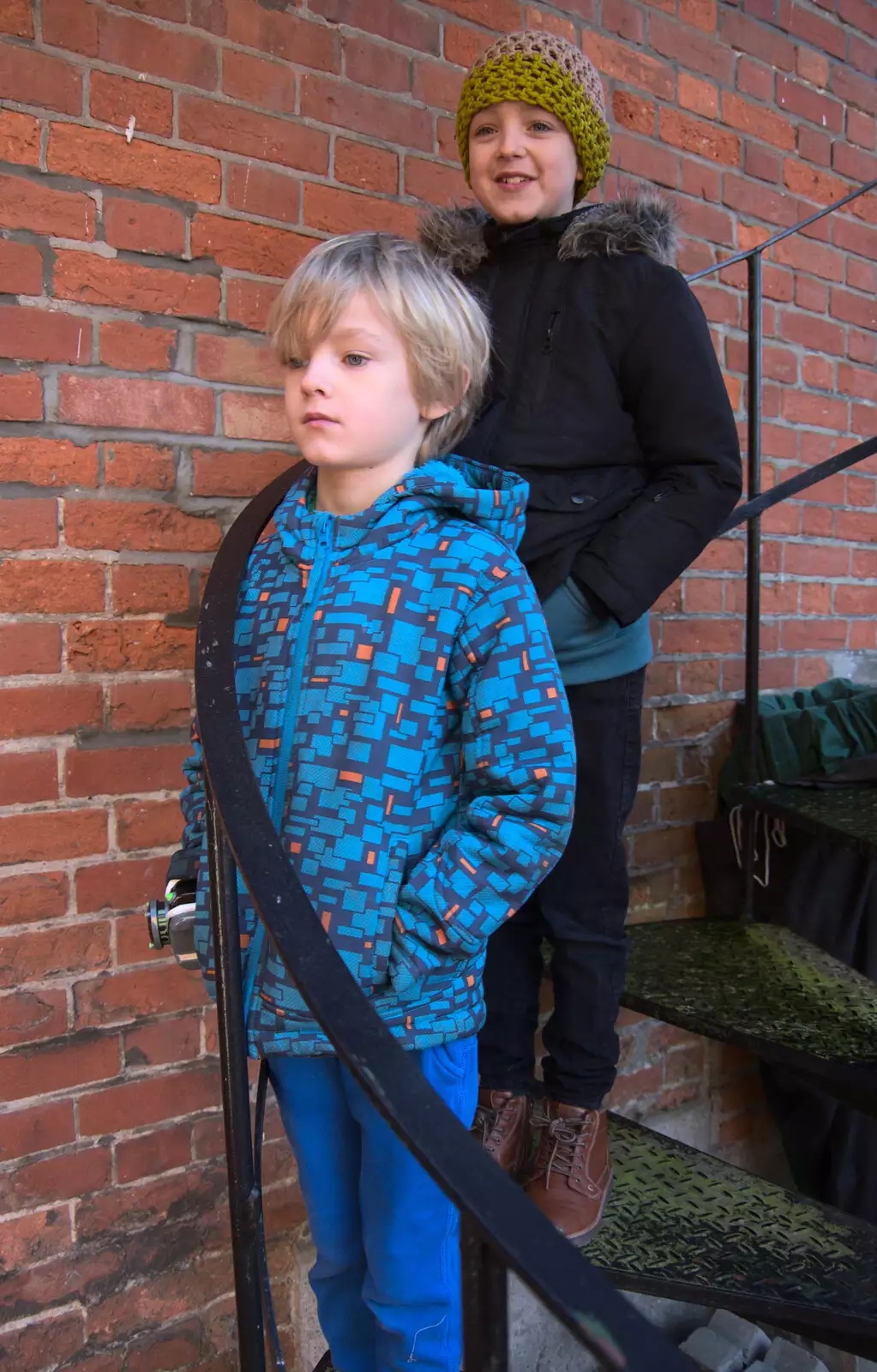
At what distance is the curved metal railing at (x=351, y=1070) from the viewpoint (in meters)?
0.62

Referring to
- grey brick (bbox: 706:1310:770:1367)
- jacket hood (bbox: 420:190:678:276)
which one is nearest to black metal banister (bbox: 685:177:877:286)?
jacket hood (bbox: 420:190:678:276)

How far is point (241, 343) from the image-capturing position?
1732 mm

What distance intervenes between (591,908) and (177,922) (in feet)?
1.95

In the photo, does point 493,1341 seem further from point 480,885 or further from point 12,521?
point 12,521

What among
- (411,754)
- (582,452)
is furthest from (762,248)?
(411,754)

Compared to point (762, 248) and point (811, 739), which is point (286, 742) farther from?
point (762, 248)

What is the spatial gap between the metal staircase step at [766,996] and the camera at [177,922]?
88 cm

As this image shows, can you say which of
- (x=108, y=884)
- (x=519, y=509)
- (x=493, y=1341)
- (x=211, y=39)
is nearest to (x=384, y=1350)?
(x=493, y=1341)

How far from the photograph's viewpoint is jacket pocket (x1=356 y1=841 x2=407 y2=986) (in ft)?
3.49

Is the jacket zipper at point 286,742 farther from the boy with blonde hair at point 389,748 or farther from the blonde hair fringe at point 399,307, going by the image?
the blonde hair fringe at point 399,307

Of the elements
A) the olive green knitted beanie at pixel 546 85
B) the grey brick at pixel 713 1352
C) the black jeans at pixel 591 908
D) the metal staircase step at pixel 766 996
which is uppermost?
the olive green knitted beanie at pixel 546 85

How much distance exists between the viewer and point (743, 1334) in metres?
2.41

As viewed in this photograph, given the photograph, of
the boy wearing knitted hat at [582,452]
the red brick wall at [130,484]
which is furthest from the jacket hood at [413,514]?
the red brick wall at [130,484]

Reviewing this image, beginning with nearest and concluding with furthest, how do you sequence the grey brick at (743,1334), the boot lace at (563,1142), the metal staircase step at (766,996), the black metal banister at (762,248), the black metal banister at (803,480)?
the boot lace at (563,1142) → the metal staircase step at (766,996) → the black metal banister at (803,480) → the black metal banister at (762,248) → the grey brick at (743,1334)
